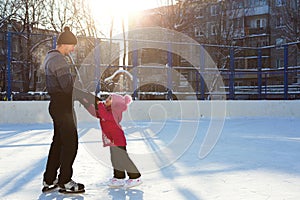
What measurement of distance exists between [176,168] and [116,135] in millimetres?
937

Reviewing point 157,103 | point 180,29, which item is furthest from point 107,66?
point 180,29

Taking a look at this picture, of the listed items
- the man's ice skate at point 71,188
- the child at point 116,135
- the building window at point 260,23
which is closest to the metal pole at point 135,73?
the child at point 116,135

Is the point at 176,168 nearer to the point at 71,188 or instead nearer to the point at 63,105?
the point at 71,188

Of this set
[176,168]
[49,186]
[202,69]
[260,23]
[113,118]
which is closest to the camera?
[49,186]

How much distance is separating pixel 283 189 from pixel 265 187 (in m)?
0.13

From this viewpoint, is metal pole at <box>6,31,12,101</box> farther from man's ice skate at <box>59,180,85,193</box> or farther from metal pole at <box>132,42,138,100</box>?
man's ice skate at <box>59,180,85,193</box>

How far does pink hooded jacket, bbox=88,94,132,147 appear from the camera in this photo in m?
3.00

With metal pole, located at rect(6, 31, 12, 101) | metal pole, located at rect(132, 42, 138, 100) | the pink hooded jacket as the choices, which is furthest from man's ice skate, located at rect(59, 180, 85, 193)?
metal pole, located at rect(132, 42, 138, 100)

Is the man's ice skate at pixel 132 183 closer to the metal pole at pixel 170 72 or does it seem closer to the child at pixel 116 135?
the child at pixel 116 135

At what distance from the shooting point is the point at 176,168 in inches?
147

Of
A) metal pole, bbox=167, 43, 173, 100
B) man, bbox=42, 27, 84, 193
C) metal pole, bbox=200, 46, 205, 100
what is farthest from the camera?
metal pole, bbox=200, 46, 205, 100

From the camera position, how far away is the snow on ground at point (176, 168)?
2.77 m

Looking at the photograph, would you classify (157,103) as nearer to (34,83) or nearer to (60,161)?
(34,83)

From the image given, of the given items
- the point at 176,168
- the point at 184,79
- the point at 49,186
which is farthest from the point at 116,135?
the point at 184,79
